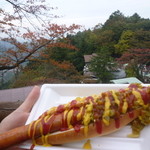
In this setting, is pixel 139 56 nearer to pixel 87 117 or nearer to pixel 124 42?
pixel 124 42

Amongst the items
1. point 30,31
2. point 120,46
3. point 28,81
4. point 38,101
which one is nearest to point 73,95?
point 38,101

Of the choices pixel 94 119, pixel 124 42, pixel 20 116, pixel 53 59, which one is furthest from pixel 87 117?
pixel 124 42

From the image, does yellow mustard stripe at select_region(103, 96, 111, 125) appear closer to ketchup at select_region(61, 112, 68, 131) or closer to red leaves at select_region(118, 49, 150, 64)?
ketchup at select_region(61, 112, 68, 131)

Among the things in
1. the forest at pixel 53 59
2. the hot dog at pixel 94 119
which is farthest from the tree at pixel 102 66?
the hot dog at pixel 94 119

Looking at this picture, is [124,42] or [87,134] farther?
[124,42]

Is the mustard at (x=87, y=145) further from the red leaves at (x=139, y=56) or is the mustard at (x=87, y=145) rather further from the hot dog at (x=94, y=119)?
the red leaves at (x=139, y=56)

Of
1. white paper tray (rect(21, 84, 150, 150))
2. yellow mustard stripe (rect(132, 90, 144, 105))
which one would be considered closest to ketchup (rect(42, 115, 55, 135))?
white paper tray (rect(21, 84, 150, 150))
